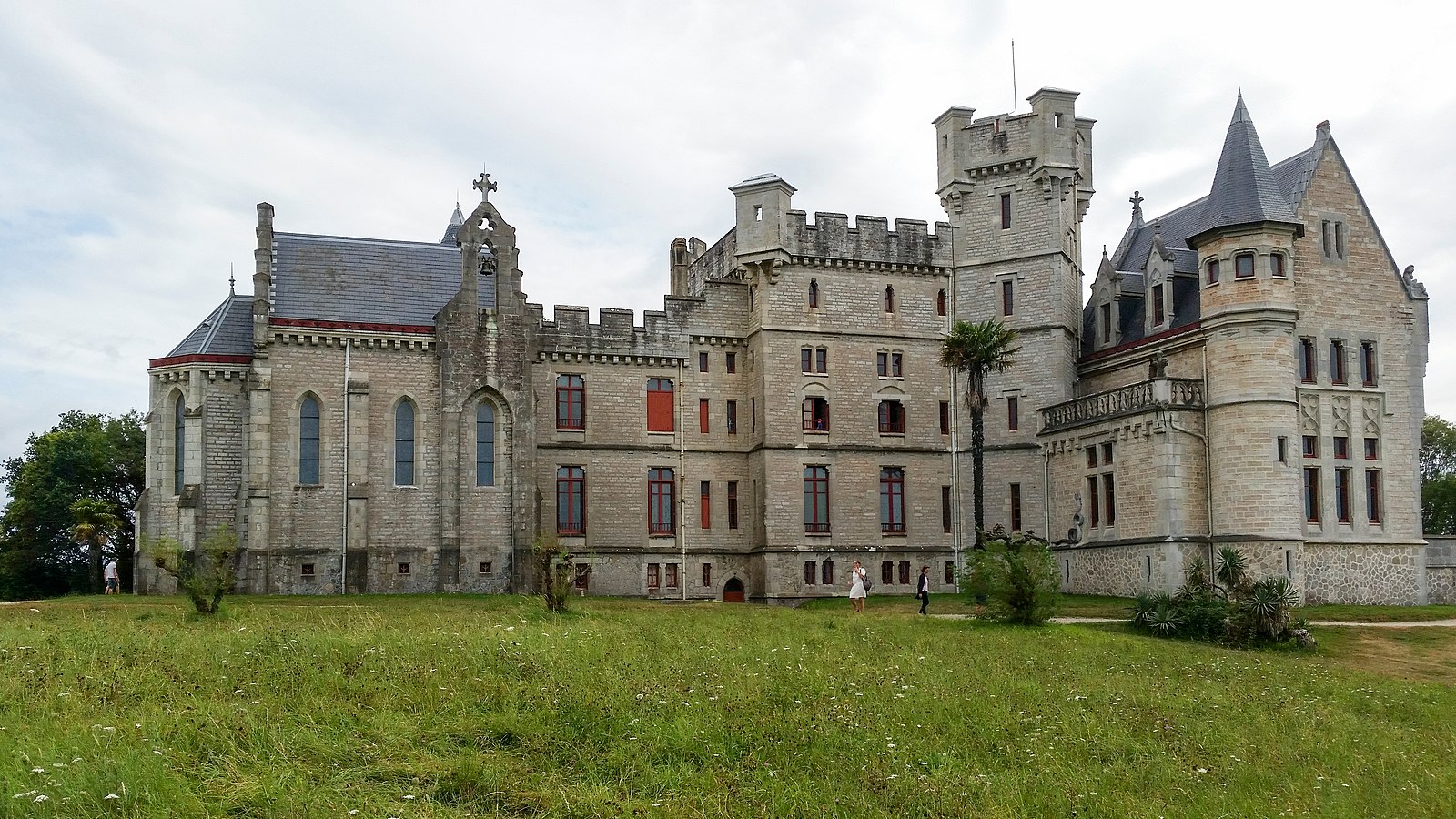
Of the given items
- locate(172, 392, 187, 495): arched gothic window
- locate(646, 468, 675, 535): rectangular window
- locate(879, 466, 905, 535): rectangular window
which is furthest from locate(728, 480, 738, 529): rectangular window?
locate(172, 392, 187, 495): arched gothic window

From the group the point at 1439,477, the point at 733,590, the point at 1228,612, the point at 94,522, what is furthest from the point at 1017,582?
the point at 1439,477

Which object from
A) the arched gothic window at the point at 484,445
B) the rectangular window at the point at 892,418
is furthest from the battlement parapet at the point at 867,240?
the arched gothic window at the point at 484,445

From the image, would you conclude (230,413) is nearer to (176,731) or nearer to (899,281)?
(899,281)

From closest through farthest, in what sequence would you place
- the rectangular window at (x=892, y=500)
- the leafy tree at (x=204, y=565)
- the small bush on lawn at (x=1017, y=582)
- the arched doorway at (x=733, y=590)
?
the leafy tree at (x=204, y=565), the small bush on lawn at (x=1017, y=582), the arched doorway at (x=733, y=590), the rectangular window at (x=892, y=500)

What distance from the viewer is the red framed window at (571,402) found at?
43688 mm

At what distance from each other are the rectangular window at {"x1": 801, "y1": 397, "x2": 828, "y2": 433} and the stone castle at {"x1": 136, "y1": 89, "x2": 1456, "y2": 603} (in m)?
0.08

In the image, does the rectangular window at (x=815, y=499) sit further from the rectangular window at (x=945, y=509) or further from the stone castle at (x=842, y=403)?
the rectangular window at (x=945, y=509)

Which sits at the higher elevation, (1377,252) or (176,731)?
(1377,252)

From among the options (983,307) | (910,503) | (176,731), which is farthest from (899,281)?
(176,731)

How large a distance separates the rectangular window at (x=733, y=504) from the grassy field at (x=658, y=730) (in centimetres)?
2313

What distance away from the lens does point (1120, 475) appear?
39.9 metres

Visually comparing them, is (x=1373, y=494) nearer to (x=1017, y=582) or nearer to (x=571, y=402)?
(x=1017, y=582)

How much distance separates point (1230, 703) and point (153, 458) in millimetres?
33036

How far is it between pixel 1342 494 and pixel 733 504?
1998cm
